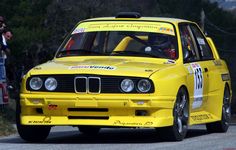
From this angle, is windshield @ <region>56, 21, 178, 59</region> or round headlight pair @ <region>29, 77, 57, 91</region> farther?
windshield @ <region>56, 21, 178, 59</region>

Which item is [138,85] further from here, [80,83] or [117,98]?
[80,83]

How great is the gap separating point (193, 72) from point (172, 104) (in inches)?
45.6

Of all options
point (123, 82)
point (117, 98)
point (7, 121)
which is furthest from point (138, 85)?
point (7, 121)

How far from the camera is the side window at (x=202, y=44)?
12668 mm

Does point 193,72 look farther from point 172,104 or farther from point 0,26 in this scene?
point 0,26

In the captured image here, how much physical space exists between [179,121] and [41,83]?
1815 millimetres

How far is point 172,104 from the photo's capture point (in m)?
10.6

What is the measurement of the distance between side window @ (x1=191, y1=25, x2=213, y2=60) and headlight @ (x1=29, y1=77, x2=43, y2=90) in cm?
292

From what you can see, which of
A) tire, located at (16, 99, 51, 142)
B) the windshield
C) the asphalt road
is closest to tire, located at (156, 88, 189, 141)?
the asphalt road

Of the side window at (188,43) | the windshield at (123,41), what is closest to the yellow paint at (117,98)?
the windshield at (123,41)

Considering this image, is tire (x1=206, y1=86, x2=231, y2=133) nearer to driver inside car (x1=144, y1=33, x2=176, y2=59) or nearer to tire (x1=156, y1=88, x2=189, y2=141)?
tire (x1=156, y1=88, x2=189, y2=141)

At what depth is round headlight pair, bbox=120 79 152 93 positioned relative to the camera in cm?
1039

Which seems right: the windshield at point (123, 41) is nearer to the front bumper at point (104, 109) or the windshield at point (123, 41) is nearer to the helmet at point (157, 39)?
the helmet at point (157, 39)

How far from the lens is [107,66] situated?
10641 millimetres
